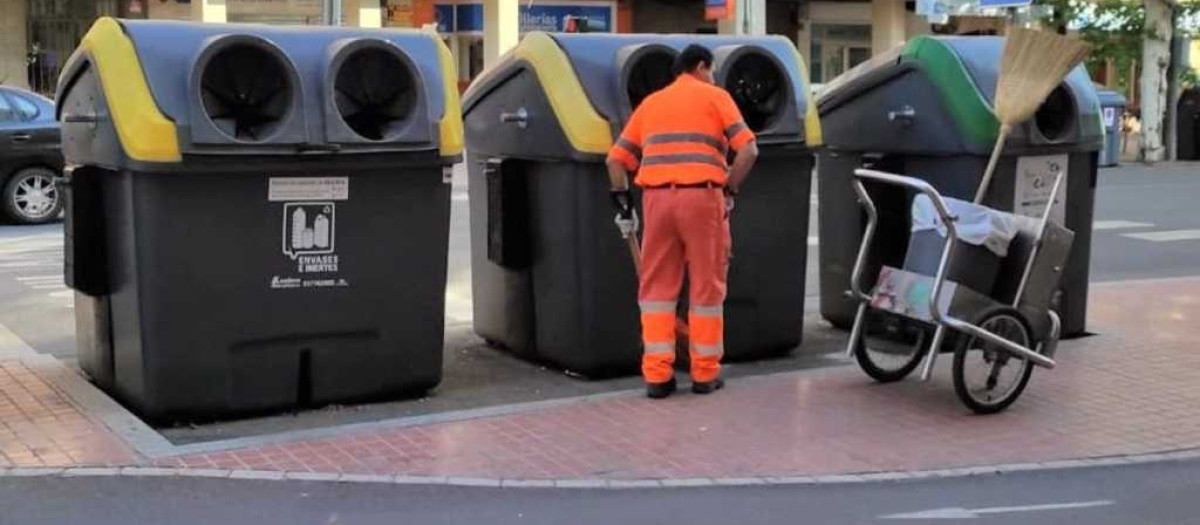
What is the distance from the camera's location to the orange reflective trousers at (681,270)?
682 centimetres

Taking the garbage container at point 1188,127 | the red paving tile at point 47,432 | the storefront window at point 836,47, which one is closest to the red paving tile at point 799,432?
the red paving tile at point 47,432

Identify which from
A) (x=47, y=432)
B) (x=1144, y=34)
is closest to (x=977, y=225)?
(x=47, y=432)

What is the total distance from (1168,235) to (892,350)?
323 inches

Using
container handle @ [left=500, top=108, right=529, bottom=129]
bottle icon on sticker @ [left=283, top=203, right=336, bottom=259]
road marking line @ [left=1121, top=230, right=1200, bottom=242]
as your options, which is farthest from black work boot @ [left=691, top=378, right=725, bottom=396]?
road marking line @ [left=1121, top=230, right=1200, bottom=242]

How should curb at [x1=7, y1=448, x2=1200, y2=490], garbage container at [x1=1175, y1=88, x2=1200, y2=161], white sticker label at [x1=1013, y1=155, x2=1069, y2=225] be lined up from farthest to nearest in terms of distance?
garbage container at [x1=1175, y1=88, x2=1200, y2=161] < white sticker label at [x1=1013, y1=155, x2=1069, y2=225] < curb at [x1=7, y1=448, x2=1200, y2=490]

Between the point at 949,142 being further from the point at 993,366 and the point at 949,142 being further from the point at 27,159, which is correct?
the point at 27,159

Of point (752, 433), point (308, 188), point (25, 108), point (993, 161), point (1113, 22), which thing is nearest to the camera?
point (752, 433)

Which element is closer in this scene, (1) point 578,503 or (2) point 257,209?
(1) point 578,503

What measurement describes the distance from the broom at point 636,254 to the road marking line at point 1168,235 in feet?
27.4

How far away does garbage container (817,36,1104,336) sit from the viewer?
8055 millimetres

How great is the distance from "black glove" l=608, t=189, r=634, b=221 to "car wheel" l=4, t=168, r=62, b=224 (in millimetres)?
9684

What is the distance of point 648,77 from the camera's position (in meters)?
7.68

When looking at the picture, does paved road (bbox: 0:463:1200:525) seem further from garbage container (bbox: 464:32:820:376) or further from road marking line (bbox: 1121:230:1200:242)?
road marking line (bbox: 1121:230:1200:242)

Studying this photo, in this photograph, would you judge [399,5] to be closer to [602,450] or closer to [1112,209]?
[1112,209]
